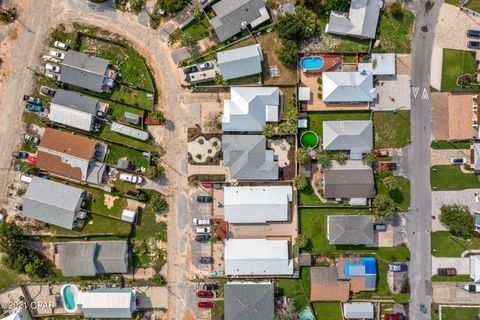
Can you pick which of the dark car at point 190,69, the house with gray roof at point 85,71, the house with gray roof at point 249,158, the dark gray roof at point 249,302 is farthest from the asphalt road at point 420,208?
the house with gray roof at point 85,71

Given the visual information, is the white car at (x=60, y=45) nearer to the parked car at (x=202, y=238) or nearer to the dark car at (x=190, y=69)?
the dark car at (x=190, y=69)

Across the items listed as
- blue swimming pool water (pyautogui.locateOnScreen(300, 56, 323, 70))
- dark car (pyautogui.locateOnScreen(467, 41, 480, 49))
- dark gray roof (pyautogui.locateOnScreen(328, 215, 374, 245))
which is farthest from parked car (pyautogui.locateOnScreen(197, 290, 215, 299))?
dark car (pyautogui.locateOnScreen(467, 41, 480, 49))

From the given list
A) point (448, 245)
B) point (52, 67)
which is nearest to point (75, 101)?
point (52, 67)

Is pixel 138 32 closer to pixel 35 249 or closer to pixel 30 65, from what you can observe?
pixel 30 65

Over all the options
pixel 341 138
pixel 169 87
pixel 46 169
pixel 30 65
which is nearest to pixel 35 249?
pixel 46 169

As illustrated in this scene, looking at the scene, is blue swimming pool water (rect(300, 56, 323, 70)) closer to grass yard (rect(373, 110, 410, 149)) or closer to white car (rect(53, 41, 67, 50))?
grass yard (rect(373, 110, 410, 149))

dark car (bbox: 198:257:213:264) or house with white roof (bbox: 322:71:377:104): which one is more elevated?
house with white roof (bbox: 322:71:377:104)
